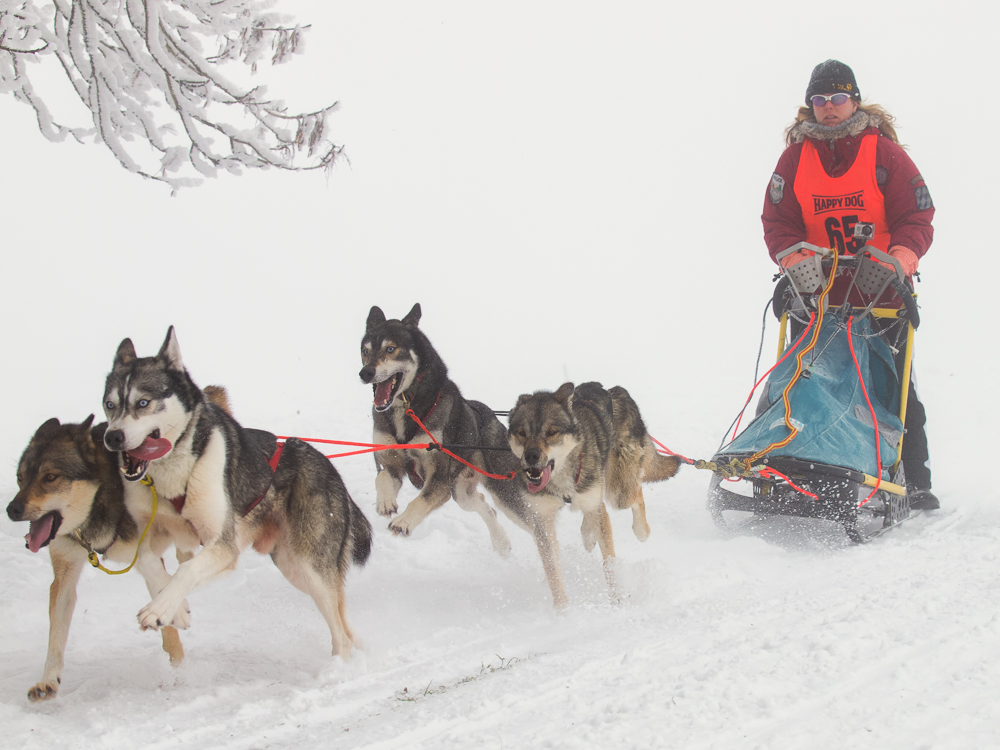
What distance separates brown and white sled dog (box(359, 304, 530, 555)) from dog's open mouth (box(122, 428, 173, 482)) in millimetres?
1115

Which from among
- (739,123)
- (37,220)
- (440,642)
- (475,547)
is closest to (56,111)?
(37,220)

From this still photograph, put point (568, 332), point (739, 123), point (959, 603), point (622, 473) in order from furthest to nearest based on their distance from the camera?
1. point (739, 123)
2. point (568, 332)
3. point (622, 473)
4. point (959, 603)

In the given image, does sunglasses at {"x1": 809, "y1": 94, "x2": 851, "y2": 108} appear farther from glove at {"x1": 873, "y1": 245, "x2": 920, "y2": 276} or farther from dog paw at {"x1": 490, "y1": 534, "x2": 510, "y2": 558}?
dog paw at {"x1": 490, "y1": 534, "x2": 510, "y2": 558}

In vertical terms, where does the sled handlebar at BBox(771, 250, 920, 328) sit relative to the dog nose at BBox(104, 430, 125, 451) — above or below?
above

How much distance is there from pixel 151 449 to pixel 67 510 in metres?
0.44

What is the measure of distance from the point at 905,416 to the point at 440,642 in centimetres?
320

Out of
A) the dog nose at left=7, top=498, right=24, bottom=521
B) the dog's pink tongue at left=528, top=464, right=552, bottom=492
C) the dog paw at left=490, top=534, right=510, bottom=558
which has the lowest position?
the dog paw at left=490, top=534, right=510, bottom=558

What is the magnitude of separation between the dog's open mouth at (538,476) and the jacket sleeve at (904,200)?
247 cm

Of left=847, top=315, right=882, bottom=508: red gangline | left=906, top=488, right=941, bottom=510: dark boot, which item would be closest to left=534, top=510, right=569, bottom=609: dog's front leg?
left=847, top=315, right=882, bottom=508: red gangline

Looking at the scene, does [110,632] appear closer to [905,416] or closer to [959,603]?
[959,603]

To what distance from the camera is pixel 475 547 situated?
15.0 ft

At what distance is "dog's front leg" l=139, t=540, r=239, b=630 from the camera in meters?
2.35

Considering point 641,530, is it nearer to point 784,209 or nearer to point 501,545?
point 501,545

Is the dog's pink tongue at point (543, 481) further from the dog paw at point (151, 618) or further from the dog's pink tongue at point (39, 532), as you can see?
the dog's pink tongue at point (39, 532)
